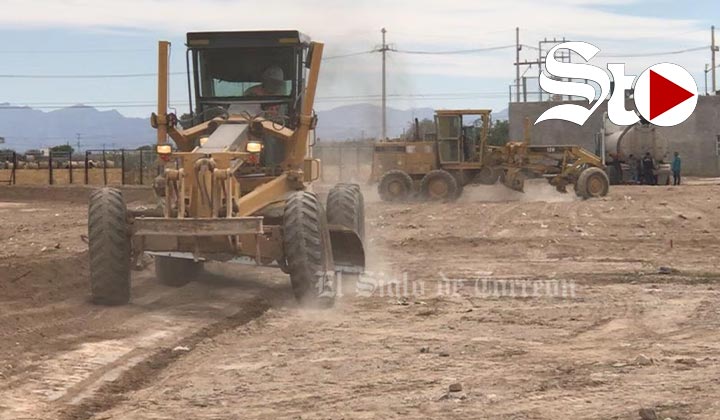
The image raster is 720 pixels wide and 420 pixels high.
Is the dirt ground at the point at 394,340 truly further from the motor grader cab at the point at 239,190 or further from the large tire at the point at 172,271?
the motor grader cab at the point at 239,190

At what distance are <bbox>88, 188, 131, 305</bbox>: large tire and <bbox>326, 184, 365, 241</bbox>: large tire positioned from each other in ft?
9.05

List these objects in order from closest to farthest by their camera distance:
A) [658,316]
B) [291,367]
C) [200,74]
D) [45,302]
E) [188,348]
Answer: [291,367]
[188,348]
[658,316]
[45,302]
[200,74]

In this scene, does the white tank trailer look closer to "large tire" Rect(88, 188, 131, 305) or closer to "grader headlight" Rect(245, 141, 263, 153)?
"grader headlight" Rect(245, 141, 263, 153)

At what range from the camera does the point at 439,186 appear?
30.4 m

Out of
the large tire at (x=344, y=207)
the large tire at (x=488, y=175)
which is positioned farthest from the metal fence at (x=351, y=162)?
the large tire at (x=344, y=207)

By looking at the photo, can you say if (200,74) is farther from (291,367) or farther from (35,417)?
(35,417)

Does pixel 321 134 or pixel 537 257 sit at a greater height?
pixel 321 134

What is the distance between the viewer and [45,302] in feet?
→ 34.9

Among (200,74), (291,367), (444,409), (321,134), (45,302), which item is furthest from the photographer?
(321,134)

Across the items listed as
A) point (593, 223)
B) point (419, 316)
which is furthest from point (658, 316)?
point (593, 223)

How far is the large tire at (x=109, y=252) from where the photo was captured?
10.4 m

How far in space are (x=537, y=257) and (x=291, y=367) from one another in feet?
27.9

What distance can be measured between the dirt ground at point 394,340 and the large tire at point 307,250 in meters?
0.23

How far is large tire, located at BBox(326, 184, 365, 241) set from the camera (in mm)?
12445
